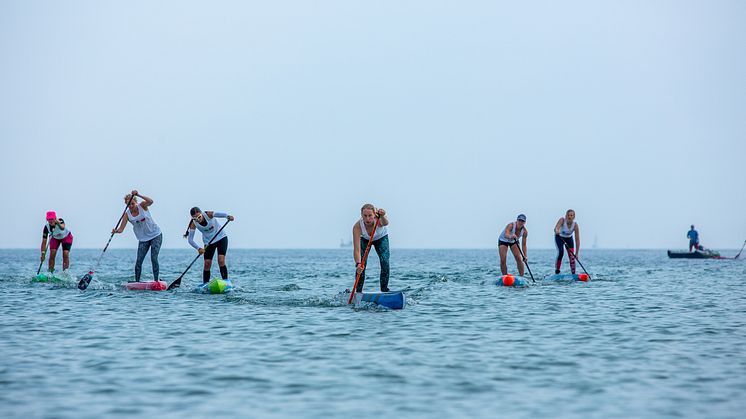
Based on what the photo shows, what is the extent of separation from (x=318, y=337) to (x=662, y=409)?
558cm

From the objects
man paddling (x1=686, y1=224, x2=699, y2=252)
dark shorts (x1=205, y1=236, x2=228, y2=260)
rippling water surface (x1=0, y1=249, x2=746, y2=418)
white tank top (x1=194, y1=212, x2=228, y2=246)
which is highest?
man paddling (x1=686, y1=224, x2=699, y2=252)

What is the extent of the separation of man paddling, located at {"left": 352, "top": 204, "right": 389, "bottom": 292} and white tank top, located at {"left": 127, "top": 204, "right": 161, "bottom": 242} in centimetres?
621

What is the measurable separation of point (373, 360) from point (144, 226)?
38.4 ft

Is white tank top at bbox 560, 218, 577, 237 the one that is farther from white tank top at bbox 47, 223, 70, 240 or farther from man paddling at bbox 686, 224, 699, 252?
man paddling at bbox 686, 224, 699, 252

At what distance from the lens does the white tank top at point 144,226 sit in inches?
746

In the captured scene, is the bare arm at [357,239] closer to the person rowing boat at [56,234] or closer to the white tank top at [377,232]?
the white tank top at [377,232]

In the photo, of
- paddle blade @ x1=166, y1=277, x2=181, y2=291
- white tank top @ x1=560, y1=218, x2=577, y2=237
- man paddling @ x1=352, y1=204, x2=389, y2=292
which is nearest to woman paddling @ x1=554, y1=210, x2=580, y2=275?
white tank top @ x1=560, y1=218, x2=577, y2=237

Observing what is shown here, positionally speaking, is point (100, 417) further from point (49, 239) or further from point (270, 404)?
point (49, 239)

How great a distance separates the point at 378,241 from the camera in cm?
1571

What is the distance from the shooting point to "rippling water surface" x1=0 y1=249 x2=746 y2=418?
691 centimetres

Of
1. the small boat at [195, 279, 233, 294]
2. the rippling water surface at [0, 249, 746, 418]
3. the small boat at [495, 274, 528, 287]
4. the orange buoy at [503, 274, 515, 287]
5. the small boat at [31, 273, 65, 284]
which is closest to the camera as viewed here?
the rippling water surface at [0, 249, 746, 418]

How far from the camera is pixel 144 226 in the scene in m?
19.2

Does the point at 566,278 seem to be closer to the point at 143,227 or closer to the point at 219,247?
the point at 219,247

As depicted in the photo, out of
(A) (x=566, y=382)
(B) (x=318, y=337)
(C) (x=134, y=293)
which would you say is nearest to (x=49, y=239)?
(C) (x=134, y=293)
